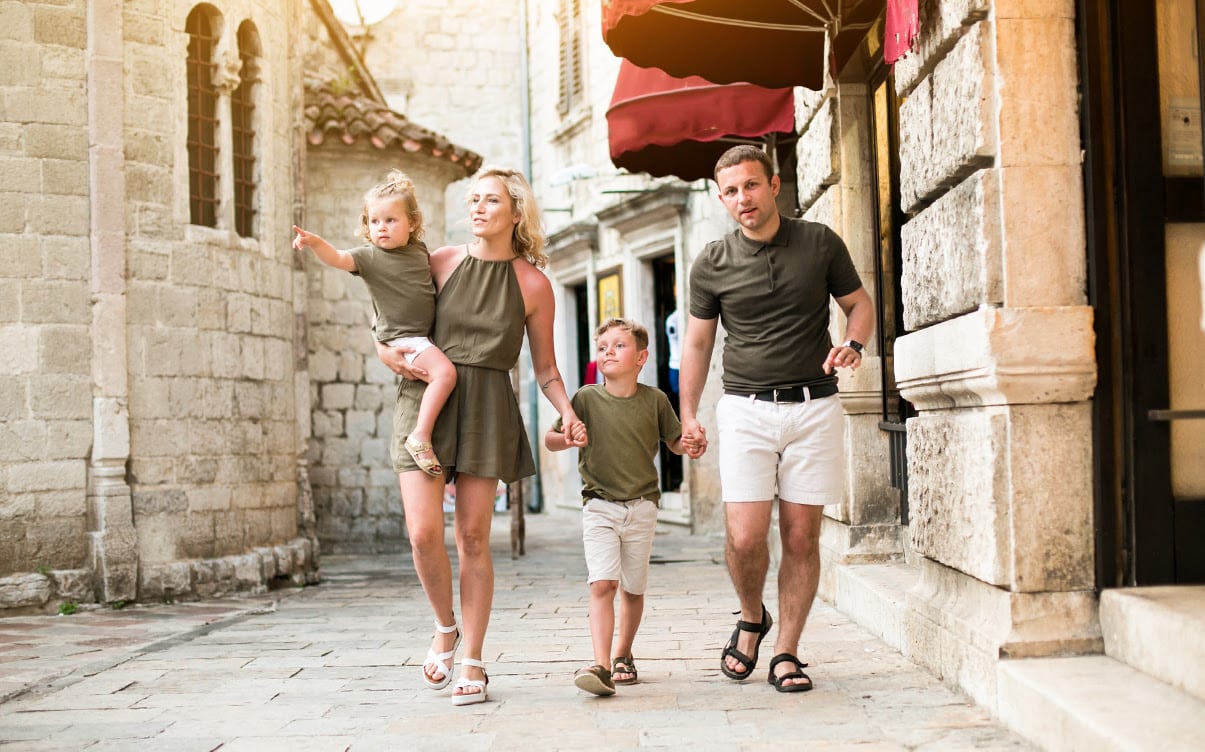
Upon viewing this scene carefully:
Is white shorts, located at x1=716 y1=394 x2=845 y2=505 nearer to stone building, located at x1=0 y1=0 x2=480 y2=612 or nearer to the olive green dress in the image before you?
the olive green dress

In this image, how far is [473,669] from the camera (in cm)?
472

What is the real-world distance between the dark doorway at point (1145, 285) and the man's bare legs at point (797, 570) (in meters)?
1.06

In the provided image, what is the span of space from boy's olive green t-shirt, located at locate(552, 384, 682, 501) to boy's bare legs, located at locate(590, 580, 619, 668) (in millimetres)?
328

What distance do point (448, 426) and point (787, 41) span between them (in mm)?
3285

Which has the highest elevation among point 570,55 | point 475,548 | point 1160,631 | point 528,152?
point 570,55

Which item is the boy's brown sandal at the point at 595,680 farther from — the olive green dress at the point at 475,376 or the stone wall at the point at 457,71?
the stone wall at the point at 457,71

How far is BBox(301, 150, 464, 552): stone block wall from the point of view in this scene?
13156 millimetres

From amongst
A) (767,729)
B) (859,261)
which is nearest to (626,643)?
Answer: (767,729)

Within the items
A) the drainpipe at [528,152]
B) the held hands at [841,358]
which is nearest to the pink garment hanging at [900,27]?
the held hands at [841,358]

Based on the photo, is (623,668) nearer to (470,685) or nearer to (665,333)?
(470,685)

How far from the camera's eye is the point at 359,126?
42.5ft

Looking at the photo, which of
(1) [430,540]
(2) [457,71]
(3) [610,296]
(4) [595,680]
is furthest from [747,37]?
(2) [457,71]

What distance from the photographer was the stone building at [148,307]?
8.48 metres

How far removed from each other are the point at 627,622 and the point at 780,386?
1.07 meters
